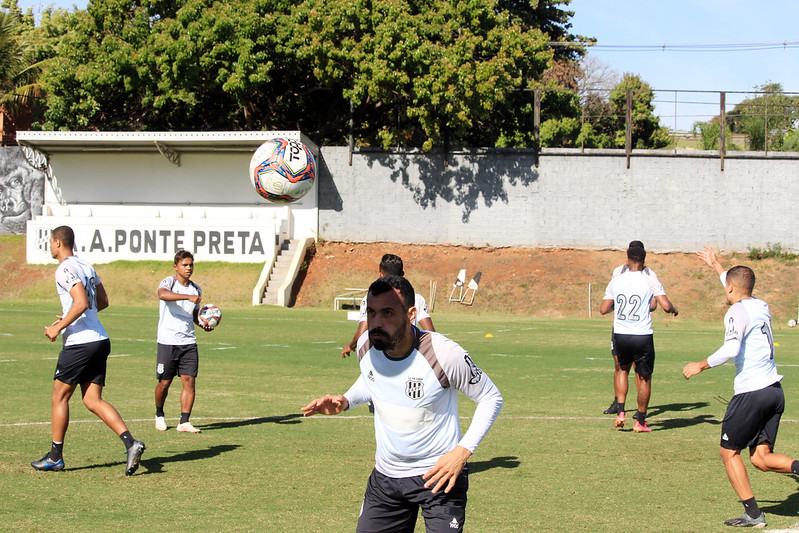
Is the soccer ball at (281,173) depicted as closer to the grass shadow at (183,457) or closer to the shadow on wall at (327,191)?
the shadow on wall at (327,191)

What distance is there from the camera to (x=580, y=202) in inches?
1553

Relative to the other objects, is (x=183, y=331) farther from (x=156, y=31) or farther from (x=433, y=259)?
(x=156, y=31)

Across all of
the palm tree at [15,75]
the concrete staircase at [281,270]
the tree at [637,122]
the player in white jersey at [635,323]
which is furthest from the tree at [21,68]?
the player in white jersey at [635,323]

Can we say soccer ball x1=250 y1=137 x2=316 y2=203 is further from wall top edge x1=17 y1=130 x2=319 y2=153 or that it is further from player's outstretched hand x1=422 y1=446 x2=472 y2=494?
player's outstretched hand x1=422 y1=446 x2=472 y2=494

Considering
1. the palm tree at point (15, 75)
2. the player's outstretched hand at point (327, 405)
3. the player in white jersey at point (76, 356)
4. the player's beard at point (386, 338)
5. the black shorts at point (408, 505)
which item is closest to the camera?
the player's beard at point (386, 338)

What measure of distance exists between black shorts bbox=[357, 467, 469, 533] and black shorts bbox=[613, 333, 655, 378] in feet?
22.3

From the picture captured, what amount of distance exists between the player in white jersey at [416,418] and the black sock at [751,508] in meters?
3.07

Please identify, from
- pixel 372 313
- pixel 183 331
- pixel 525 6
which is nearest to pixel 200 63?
pixel 525 6

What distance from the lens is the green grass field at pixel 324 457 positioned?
6891mm

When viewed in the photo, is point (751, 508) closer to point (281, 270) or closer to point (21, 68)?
point (281, 270)

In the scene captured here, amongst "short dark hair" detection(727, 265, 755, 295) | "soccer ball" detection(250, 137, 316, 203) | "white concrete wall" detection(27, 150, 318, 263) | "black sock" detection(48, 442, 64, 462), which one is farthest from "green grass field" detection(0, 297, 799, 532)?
"white concrete wall" detection(27, 150, 318, 263)

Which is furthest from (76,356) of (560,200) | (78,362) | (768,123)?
(768,123)

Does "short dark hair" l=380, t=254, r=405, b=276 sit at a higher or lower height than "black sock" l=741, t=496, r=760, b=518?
higher

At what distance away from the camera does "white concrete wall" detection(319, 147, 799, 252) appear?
38.9 metres
